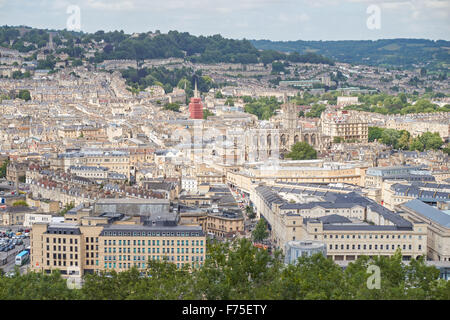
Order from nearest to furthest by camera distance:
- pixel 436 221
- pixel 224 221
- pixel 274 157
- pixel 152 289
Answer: pixel 152 289
pixel 436 221
pixel 224 221
pixel 274 157

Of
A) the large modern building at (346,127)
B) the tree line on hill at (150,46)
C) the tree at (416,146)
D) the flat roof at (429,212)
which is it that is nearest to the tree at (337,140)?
the large modern building at (346,127)

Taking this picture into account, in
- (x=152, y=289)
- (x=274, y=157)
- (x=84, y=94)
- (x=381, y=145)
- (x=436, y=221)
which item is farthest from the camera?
(x=84, y=94)

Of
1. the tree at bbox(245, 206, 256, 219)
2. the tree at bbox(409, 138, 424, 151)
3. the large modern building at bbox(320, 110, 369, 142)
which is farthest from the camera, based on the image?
the large modern building at bbox(320, 110, 369, 142)

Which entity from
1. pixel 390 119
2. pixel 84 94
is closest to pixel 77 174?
pixel 390 119

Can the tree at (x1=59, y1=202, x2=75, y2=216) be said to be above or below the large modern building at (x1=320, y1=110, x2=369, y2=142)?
below

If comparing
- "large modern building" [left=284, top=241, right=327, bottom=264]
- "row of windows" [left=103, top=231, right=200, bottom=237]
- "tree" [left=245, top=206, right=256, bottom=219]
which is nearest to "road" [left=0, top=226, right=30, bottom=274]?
"row of windows" [left=103, top=231, right=200, bottom=237]

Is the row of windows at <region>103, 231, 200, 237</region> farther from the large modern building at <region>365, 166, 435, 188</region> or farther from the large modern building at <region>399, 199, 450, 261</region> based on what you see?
the large modern building at <region>365, 166, 435, 188</region>

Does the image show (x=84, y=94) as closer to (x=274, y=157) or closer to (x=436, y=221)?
(x=274, y=157)
